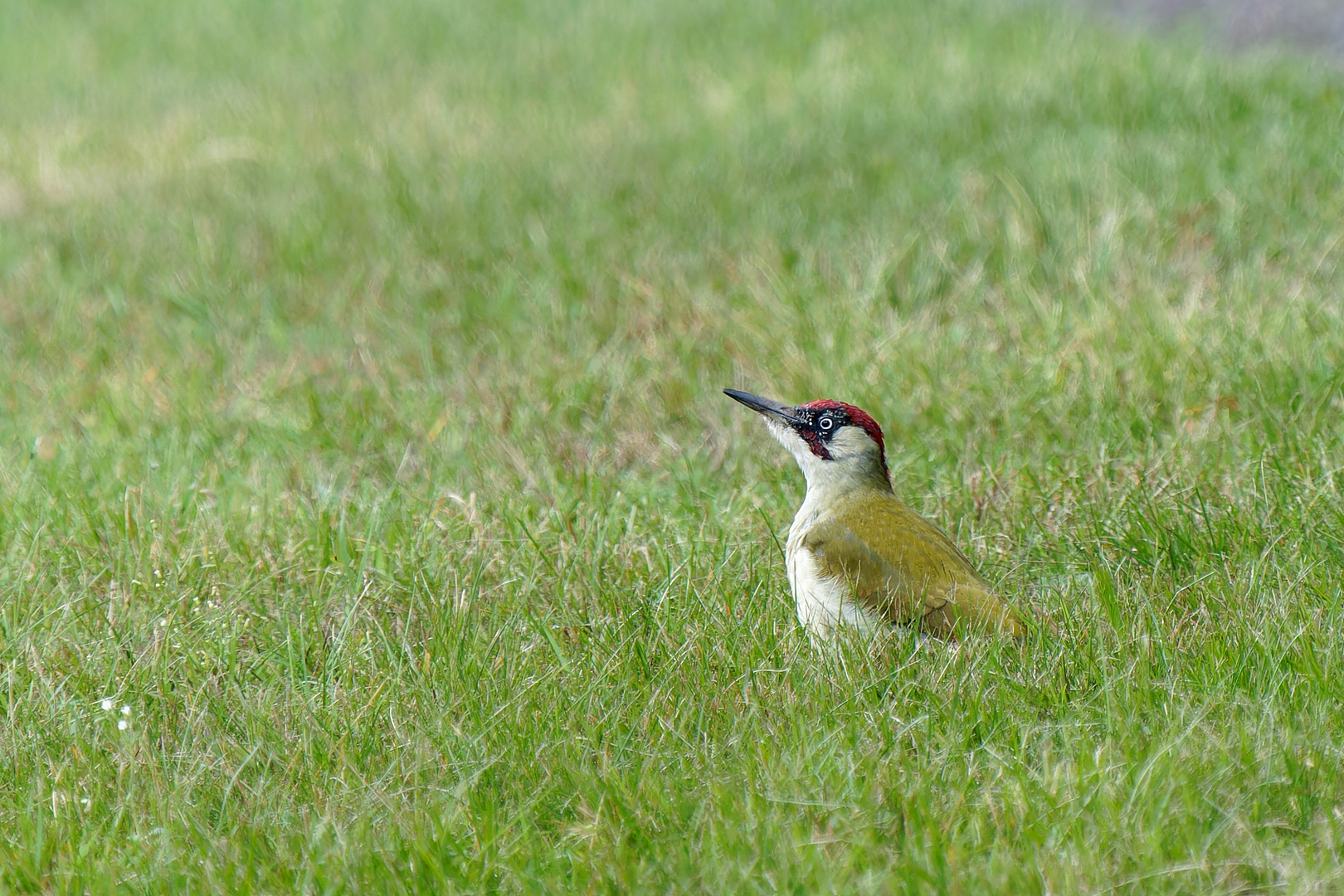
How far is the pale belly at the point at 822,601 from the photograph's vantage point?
3.62 meters

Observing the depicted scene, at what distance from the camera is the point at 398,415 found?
5344mm

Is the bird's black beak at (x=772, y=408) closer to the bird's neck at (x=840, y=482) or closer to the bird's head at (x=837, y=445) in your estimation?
the bird's head at (x=837, y=445)

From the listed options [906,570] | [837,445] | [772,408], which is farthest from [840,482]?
[906,570]

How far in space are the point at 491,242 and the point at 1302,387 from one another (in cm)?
357

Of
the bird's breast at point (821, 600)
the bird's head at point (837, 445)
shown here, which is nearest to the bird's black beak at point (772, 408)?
the bird's head at point (837, 445)

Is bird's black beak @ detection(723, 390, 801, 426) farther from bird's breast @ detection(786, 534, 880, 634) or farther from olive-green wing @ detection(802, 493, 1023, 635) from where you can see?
bird's breast @ detection(786, 534, 880, 634)

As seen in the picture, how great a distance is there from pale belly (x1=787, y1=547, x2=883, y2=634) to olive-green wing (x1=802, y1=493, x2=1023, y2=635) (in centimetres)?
2

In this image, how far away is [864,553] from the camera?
3.76 meters

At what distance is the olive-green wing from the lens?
11.7 feet

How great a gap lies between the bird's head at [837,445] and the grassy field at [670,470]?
0.26 m

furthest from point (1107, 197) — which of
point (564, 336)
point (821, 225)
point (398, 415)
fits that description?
point (398, 415)

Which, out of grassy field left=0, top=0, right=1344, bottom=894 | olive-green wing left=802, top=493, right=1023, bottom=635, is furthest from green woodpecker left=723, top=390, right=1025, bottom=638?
grassy field left=0, top=0, right=1344, bottom=894

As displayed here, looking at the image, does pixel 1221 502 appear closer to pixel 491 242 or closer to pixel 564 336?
pixel 564 336

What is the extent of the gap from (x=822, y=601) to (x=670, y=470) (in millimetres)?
1302
